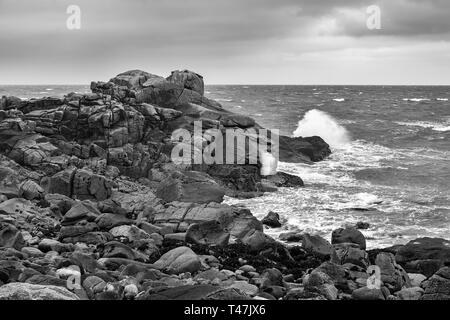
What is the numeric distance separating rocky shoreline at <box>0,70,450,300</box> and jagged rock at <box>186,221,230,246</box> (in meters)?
0.06

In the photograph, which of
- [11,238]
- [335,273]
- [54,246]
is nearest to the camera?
[335,273]

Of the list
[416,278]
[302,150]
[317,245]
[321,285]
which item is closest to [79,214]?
[317,245]

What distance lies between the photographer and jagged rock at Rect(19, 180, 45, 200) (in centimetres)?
2902

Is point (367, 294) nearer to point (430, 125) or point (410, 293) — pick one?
point (410, 293)

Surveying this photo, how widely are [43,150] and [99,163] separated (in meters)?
3.74

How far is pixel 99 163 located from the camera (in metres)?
35.6

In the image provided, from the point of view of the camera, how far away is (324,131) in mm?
69438

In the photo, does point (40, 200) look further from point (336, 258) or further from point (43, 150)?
point (336, 258)

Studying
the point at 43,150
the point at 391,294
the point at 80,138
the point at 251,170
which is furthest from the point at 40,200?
the point at 391,294

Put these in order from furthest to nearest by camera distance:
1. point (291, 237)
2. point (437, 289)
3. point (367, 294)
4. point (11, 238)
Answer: point (291, 237), point (11, 238), point (437, 289), point (367, 294)

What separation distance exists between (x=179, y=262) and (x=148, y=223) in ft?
23.6

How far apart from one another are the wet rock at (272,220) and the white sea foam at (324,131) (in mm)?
32417

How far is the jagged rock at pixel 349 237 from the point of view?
81.6ft

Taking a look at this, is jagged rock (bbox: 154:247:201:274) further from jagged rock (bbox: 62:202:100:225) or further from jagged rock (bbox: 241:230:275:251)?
jagged rock (bbox: 62:202:100:225)
